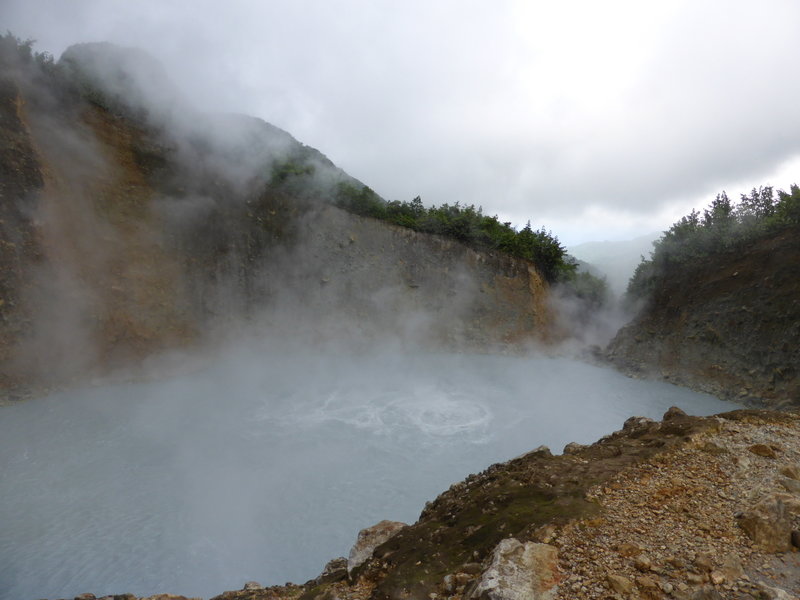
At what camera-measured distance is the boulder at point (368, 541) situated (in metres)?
3.38

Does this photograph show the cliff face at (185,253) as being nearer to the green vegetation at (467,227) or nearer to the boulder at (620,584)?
the green vegetation at (467,227)

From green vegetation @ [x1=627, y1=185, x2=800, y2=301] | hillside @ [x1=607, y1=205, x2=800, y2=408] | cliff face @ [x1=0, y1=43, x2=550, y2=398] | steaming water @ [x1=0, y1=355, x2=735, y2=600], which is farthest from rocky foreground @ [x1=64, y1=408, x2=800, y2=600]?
green vegetation @ [x1=627, y1=185, x2=800, y2=301]

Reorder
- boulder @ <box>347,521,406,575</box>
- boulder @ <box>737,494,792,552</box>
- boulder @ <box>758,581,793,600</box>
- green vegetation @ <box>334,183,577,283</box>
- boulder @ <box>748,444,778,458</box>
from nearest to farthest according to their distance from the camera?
boulder @ <box>758,581,793,600</box>
boulder @ <box>737,494,792,552</box>
boulder @ <box>347,521,406,575</box>
boulder @ <box>748,444,778,458</box>
green vegetation @ <box>334,183,577,283</box>

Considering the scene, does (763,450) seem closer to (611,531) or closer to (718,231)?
(611,531)

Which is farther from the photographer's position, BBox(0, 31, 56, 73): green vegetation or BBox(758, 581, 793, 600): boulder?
BBox(0, 31, 56, 73): green vegetation

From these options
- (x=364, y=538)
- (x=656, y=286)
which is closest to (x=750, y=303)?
(x=656, y=286)

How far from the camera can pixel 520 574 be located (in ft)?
7.34

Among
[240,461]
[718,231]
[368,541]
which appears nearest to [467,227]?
[718,231]

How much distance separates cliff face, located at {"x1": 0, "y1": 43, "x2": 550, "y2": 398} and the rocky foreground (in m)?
9.51

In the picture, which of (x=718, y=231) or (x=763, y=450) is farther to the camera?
(x=718, y=231)

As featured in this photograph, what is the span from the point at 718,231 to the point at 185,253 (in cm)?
1772

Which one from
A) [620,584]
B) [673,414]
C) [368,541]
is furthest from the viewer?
[673,414]

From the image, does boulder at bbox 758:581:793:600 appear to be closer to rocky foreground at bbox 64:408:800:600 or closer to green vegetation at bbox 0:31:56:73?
rocky foreground at bbox 64:408:800:600

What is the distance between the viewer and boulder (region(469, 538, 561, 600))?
212 cm
